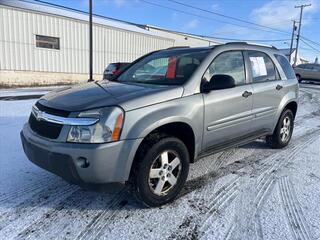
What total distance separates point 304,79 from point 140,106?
85.0ft

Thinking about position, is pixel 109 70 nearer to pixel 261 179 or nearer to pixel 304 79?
pixel 261 179

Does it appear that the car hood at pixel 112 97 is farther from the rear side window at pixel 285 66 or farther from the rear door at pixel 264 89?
the rear side window at pixel 285 66

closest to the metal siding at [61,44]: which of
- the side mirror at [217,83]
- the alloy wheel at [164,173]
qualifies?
the side mirror at [217,83]

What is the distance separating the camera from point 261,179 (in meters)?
4.20

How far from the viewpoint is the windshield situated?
3859 mm

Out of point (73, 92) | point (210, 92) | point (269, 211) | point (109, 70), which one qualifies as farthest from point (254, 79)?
point (109, 70)

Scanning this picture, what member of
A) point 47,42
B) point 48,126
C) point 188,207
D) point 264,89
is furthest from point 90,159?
point 47,42

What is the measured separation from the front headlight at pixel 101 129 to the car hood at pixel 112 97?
3.6 inches

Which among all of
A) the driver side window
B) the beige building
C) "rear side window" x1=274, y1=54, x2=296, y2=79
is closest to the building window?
the beige building

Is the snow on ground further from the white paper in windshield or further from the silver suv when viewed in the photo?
the white paper in windshield

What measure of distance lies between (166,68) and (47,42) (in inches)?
722

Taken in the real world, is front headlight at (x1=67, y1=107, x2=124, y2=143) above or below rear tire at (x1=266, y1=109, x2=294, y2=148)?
above

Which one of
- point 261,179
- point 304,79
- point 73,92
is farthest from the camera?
point 304,79

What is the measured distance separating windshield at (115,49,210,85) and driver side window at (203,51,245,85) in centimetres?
18
